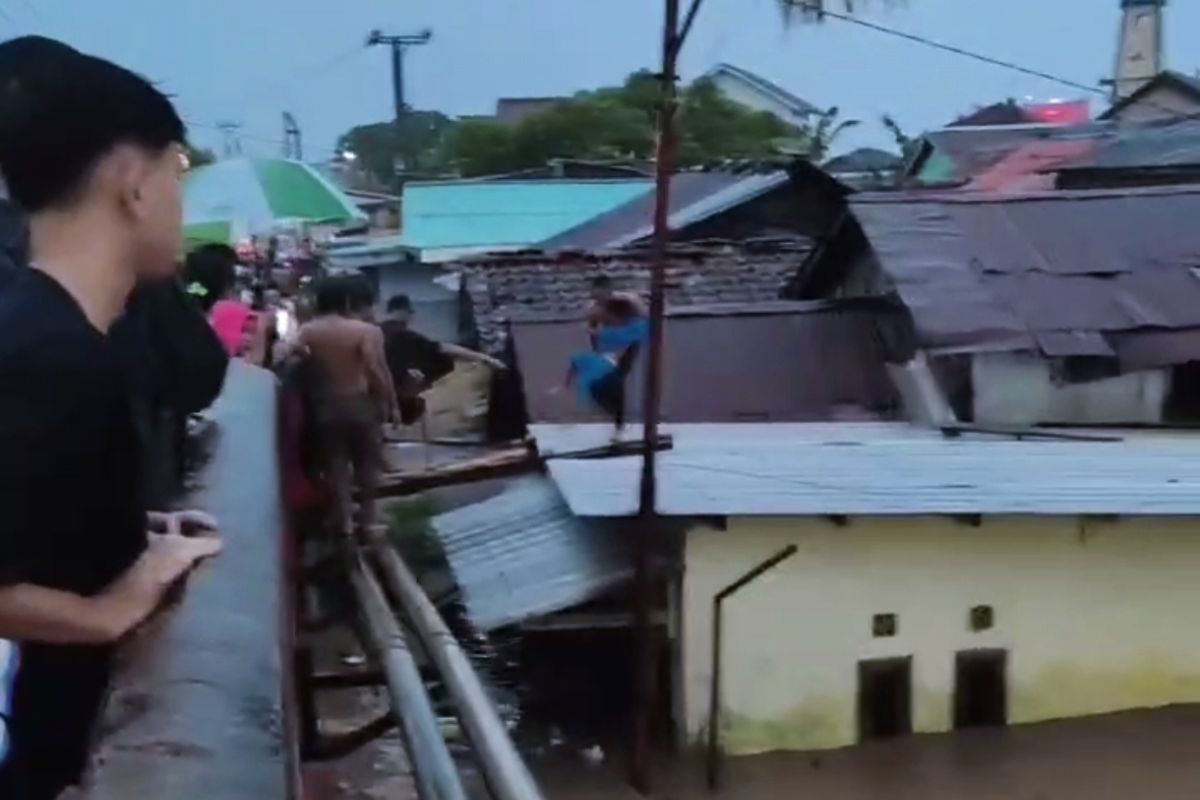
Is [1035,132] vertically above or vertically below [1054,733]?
above

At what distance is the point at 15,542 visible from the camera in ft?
5.44

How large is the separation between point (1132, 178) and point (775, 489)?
40.6 feet

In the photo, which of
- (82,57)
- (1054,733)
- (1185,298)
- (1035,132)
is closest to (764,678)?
(1054,733)

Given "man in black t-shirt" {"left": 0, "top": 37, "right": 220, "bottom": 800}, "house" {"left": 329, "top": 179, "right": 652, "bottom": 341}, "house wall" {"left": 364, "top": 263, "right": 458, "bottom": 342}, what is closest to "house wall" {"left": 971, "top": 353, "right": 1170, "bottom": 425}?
"man in black t-shirt" {"left": 0, "top": 37, "right": 220, "bottom": 800}

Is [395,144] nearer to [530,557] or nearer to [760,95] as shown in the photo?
[760,95]

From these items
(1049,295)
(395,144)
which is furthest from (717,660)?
(395,144)

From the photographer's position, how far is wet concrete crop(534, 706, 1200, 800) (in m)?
11.1

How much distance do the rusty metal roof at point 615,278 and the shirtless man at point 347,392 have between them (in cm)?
1223

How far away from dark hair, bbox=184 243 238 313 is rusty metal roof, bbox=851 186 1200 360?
24.9ft

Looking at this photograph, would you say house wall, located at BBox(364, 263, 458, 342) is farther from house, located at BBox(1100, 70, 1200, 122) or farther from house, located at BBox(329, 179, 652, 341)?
house, located at BBox(1100, 70, 1200, 122)

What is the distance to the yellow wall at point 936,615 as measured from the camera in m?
11.5

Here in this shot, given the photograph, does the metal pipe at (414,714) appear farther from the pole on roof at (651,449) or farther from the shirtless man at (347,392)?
the pole on roof at (651,449)

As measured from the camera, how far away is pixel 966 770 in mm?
11477

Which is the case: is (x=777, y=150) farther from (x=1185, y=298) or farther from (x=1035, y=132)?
(x=1185, y=298)
